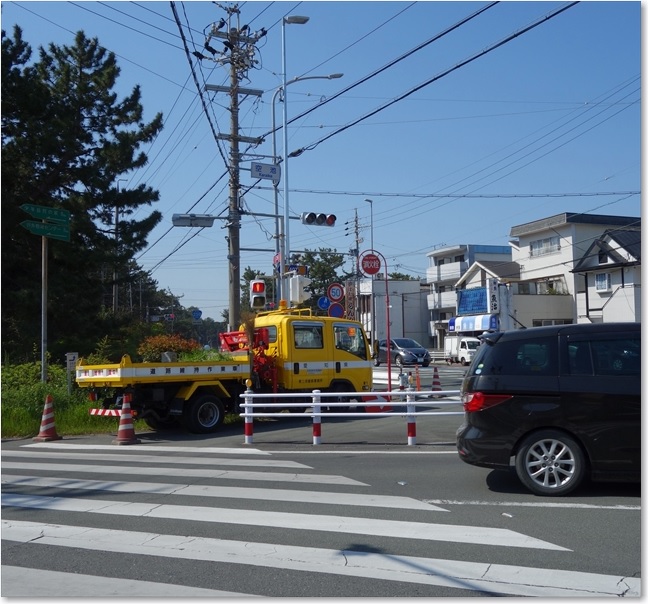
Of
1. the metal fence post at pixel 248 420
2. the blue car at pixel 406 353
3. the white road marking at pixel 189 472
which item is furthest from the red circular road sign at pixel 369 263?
the blue car at pixel 406 353

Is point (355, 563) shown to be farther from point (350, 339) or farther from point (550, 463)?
point (350, 339)

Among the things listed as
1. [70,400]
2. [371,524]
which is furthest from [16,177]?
[371,524]

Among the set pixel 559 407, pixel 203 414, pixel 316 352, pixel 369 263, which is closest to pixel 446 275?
pixel 369 263

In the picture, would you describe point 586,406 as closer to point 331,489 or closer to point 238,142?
point 331,489

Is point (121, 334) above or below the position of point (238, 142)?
below

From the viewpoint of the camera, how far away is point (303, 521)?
7301mm

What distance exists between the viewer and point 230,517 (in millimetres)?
7543

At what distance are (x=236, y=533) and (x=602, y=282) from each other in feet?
141

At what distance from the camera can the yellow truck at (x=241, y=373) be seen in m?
14.6

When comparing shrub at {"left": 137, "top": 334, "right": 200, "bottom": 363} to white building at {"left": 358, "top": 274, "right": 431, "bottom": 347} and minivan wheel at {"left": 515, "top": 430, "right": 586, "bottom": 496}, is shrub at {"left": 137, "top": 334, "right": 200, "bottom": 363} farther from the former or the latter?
white building at {"left": 358, "top": 274, "right": 431, "bottom": 347}

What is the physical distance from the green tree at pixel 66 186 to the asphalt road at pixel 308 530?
15.8m

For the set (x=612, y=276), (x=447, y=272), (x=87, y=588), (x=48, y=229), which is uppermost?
(x=447, y=272)

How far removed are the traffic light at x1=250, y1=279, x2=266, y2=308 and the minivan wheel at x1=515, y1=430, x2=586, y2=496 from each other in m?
12.2

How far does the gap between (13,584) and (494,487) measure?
5373 millimetres
